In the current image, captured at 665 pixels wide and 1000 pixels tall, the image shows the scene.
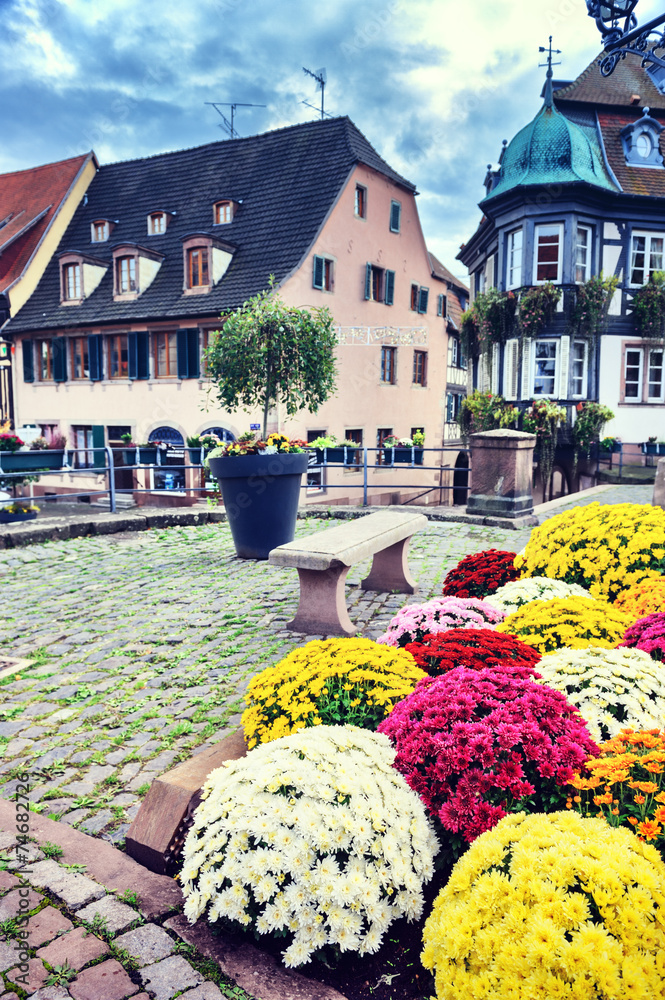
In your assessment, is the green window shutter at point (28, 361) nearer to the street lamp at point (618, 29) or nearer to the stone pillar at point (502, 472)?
the stone pillar at point (502, 472)

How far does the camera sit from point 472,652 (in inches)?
113

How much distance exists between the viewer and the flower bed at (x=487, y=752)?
1.99 metres

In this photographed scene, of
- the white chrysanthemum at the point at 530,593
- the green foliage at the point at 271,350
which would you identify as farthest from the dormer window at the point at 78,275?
the white chrysanthemum at the point at 530,593

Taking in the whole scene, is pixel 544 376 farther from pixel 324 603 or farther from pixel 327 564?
pixel 327 564

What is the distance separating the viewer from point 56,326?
21.9 m

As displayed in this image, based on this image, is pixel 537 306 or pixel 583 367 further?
pixel 583 367

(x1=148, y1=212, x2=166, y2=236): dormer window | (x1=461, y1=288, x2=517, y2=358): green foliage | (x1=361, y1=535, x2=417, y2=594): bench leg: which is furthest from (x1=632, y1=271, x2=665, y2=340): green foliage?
(x1=361, y1=535, x2=417, y2=594): bench leg

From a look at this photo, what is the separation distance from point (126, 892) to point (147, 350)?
19799 millimetres

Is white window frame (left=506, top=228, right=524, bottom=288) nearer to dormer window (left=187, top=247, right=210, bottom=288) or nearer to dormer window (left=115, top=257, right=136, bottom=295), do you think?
dormer window (left=187, top=247, right=210, bottom=288)

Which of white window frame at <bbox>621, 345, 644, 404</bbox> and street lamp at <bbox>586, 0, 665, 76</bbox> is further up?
street lamp at <bbox>586, 0, 665, 76</bbox>

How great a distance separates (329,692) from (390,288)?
21616mm

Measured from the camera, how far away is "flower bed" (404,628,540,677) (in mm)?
2842

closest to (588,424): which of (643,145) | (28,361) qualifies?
(643,145)

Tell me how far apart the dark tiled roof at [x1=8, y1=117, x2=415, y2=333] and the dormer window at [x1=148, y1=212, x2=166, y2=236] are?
8.9 inches
